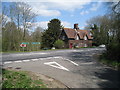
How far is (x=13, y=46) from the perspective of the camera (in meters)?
24.6

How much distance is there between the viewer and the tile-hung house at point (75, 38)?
3889cm

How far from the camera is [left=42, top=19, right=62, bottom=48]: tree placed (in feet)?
127

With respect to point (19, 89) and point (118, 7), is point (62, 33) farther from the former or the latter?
point (19, 89)

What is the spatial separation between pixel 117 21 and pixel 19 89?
454 inches

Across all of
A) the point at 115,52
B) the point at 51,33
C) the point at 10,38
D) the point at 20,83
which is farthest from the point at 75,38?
the point at 20,83

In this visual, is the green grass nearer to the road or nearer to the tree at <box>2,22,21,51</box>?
the road

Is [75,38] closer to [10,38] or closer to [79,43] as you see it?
[79,43]

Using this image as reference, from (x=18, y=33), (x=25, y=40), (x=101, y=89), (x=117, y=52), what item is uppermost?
(x=18, y=33)

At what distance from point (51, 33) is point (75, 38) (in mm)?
10495

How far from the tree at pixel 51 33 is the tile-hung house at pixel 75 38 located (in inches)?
107

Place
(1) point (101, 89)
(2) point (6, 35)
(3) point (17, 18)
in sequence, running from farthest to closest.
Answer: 1. (3) point (17, 18)
2. (2) point (6, 35)
3. (1) point (101, 89)

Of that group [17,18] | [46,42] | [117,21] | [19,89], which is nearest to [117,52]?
[117,21]

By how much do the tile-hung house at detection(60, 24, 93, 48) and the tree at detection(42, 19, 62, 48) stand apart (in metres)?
2.71

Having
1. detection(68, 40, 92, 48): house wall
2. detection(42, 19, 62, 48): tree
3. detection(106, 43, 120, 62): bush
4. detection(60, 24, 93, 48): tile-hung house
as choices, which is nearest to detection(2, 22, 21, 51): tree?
detection(42, 19, 62, 48): tree
